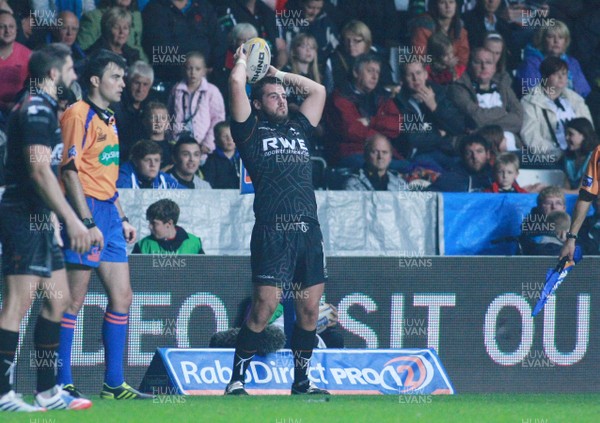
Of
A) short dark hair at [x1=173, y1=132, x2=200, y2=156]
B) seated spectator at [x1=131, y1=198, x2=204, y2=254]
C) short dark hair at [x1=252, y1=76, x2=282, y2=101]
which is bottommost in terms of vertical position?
seated spectator at [x1=131, y1=198, x2=204, y2=254]

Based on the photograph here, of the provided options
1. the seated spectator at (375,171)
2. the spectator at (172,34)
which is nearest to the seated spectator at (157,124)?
the spectator at (172,34)

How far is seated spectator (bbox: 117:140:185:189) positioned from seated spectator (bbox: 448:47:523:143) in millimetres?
3920

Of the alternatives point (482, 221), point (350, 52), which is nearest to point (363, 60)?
point (350, 52)

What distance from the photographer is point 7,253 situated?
22.7ft

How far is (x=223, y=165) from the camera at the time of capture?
11570 mm

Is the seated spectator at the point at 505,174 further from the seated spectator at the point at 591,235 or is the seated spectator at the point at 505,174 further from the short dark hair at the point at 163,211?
the short dark hair at the point at 163,211

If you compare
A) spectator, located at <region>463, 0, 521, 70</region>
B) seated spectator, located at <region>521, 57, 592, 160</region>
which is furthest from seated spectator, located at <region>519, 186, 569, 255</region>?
spectator, located at <region>463, 0, 521, 70</region>

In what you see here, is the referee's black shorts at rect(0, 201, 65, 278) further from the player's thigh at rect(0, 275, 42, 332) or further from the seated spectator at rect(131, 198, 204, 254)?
the seated spectator at rect(131, 198, 204, 254)

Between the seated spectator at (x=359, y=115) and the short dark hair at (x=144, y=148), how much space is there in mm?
2309

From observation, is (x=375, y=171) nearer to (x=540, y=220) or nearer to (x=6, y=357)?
(x=540, y=220)

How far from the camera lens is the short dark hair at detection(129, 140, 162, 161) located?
1037cm

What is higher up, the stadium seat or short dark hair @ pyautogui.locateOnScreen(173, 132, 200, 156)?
short dark hair @ pyautogui.locateOnScreen(173, 132, 200, 156)

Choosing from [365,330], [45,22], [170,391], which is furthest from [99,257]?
[45,22]

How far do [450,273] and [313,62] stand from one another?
3.50 metres
